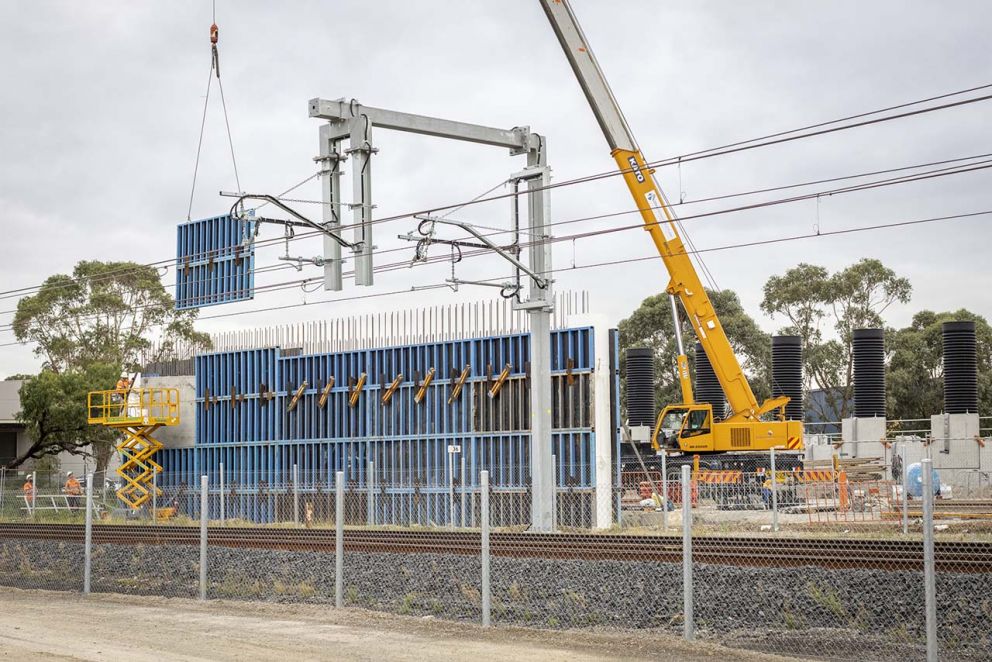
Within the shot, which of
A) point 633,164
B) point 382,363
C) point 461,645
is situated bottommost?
point 461,645

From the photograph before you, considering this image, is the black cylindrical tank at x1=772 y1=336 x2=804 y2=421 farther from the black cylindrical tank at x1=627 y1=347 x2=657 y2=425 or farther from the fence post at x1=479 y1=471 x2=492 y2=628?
the fence post at x1=479 y1=471 x2=492 y2=628

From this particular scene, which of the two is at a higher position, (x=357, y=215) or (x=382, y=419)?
(x=357, y=215)

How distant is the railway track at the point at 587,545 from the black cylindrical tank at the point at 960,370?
30.5m

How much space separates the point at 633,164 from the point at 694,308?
4811mm

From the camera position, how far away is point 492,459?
3341 centimetres

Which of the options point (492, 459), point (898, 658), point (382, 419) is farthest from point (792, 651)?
point (382, 419)

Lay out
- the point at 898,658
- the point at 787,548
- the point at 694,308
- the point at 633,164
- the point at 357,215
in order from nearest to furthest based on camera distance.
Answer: the point at 898,658 → the point at 787,548 → the point at 357,215 → the point at 633,164 → the point at 694,308

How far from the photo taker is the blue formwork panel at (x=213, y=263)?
29.0 meters

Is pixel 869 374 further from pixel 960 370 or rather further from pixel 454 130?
pixel 454 130

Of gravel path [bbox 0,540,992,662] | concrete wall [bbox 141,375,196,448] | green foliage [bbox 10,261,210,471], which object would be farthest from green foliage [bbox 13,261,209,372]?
gravel path [bbox 0,540,992,662]

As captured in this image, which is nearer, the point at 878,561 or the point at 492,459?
the point at 878,561

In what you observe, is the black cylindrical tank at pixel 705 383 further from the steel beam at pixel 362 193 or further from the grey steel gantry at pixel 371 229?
the steel beam at pixel 362 193

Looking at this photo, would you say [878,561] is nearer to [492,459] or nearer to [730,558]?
Result: [730,558]

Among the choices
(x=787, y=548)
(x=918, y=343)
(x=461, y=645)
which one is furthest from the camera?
(x=918, y=343)
